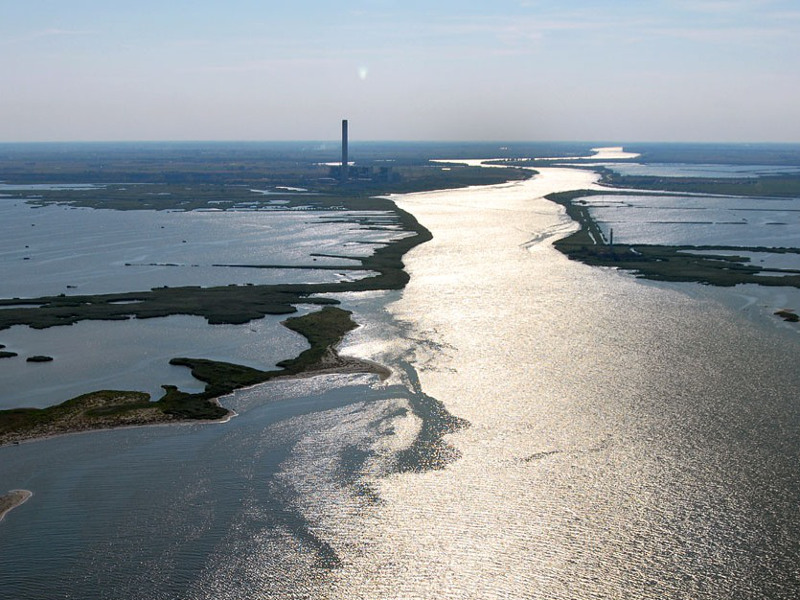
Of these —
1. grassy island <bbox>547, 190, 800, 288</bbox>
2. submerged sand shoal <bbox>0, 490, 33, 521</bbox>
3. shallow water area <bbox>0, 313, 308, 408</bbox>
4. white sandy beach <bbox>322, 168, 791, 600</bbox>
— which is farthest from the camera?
grassy island <bbox>547, 190, 800, 288</bbox>

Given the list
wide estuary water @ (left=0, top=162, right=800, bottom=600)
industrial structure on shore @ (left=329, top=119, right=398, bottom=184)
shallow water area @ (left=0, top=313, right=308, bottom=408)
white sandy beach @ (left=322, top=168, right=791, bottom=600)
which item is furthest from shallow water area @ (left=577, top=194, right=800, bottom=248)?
shallow water area @ (left=0, top=313, right=308, bottom=408)

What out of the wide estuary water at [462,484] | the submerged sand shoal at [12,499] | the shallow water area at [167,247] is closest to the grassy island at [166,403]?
the wide estuary water at [462,484]

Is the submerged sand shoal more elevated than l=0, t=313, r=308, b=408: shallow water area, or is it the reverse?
l=0, t=313, r=308, b=408: shallow water area

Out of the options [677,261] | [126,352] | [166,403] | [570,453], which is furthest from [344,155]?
[570,453]

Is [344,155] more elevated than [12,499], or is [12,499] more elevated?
[344,155]

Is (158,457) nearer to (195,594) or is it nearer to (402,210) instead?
(195,594)

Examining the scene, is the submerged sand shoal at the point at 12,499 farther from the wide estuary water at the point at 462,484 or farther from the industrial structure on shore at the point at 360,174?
the industrial structure on shore at the point at 360,174

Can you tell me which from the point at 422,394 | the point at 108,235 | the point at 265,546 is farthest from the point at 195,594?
the point at 108,235

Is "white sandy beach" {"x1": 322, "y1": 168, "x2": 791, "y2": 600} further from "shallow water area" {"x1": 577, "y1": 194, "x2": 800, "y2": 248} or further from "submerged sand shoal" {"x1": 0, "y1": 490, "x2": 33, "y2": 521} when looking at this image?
"shallow water area" {"x1": 577, "y1": 194, "x2": 800, "y2": 248}

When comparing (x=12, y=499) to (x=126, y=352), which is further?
(x=126, y=352)

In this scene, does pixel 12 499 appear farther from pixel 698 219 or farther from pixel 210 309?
pixel 698 219
